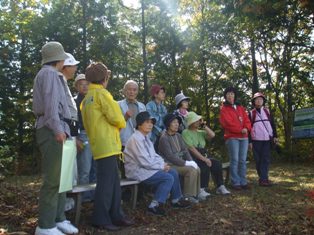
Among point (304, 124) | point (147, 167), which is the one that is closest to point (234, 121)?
point (147, 167)

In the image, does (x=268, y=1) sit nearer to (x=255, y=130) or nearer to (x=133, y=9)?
(x=255, y=130)

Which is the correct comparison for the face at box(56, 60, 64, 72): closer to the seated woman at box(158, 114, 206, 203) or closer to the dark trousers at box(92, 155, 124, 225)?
the dark trousers at box(92, 155, 124, 225)

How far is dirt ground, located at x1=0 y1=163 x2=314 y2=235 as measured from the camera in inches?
185

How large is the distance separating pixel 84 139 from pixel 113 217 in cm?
145

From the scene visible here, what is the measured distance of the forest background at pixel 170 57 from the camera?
1747 centimetres

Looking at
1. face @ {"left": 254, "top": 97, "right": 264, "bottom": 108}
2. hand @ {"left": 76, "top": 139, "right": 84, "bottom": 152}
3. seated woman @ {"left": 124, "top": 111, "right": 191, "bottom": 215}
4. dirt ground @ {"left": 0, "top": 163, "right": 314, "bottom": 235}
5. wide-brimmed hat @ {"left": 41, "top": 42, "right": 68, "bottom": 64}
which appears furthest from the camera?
face @ {"left": 254, "top": 97, "right": 264, "bottom": 108}

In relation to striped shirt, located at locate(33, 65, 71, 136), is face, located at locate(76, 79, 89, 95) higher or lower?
higher

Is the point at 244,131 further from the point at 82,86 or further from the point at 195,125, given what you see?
the point at 82,86

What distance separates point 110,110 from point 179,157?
226 cm

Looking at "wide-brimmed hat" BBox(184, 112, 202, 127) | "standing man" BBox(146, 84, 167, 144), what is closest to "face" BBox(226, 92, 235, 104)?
"wide-brimmed hat" BBox(184, 112, 202, 127)

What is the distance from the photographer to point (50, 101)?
4.11 meters

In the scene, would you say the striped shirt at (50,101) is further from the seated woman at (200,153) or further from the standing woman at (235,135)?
the standing woman at (235,135)

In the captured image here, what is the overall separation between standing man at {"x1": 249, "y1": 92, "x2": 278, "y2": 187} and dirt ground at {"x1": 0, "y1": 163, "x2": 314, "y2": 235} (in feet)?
3.32

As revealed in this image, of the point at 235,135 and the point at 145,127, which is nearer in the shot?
the point at 145,127
